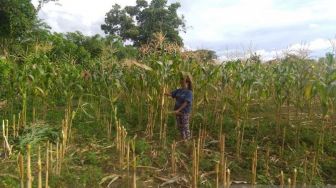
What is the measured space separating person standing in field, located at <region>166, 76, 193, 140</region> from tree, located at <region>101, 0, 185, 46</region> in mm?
15638

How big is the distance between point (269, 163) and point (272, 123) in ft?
5.48

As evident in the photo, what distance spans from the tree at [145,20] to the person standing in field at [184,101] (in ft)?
51.3

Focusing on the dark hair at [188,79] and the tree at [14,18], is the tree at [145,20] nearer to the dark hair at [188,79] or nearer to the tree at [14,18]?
the tree at [14,18]

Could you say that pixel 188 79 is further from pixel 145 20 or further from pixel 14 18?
pixel 145 20

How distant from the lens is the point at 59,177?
14.7ft

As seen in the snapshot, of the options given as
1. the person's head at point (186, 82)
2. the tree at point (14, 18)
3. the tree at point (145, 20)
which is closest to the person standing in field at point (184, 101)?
the person's head at point (186, 82)

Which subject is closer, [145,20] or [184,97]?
[184,97]

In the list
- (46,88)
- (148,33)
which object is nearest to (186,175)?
(46,88)

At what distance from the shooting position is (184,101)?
596 centimetres

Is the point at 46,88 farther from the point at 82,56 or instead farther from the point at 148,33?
the point at 148,33

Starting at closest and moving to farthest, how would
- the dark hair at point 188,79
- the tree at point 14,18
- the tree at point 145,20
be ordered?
the dark hair at point 188,79 < the tree at point 14,18 < the tree at point 145,20

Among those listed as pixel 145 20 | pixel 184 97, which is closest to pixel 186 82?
pixel 184 97

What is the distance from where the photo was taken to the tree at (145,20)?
22.2m

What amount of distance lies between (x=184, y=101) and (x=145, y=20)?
17.3 metres
